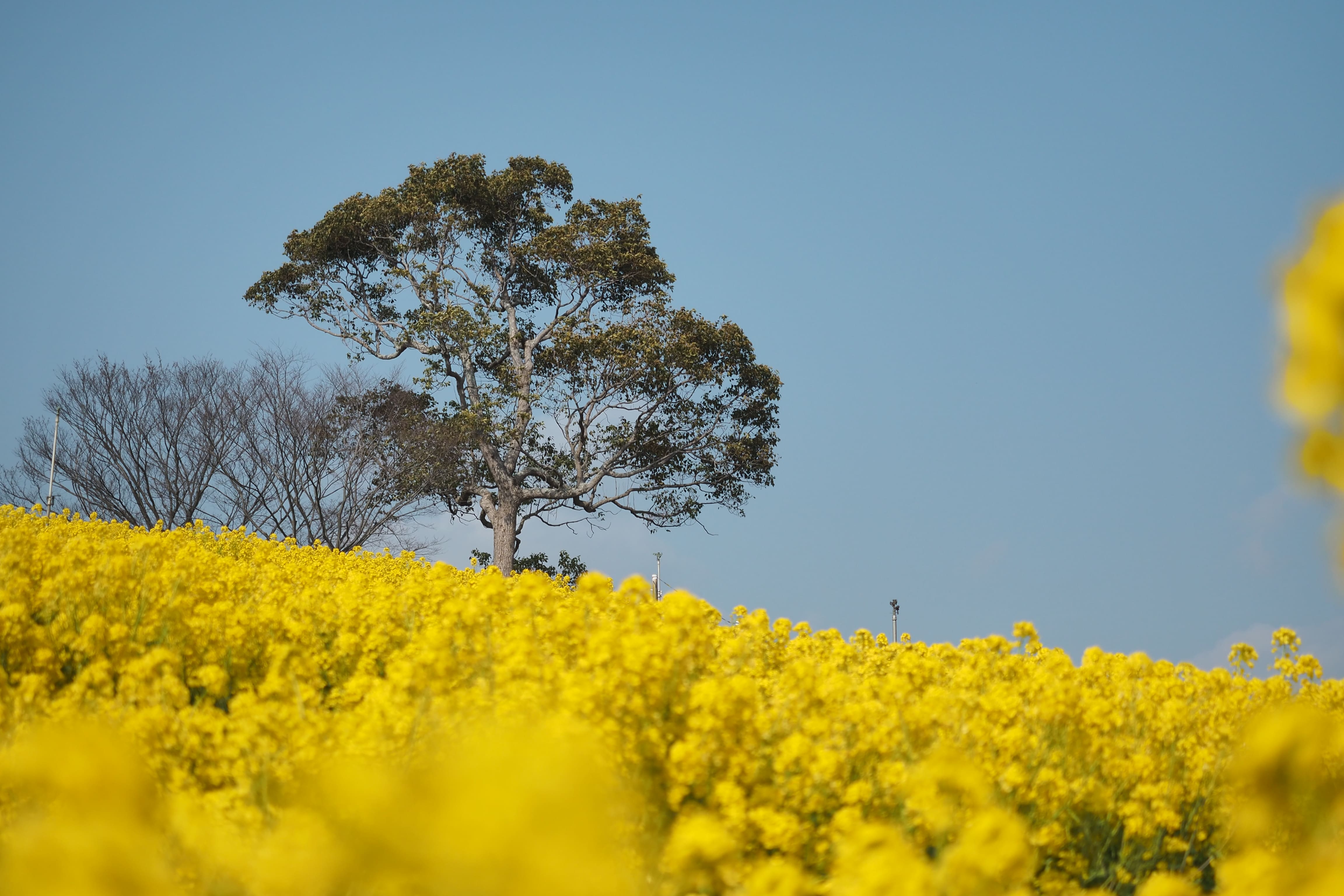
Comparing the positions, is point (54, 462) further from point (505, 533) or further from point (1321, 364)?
point (1321, 364)

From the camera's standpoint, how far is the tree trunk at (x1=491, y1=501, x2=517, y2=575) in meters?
20.5

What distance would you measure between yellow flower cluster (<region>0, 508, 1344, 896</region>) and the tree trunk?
14.6m

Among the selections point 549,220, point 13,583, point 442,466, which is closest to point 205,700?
point 13,583

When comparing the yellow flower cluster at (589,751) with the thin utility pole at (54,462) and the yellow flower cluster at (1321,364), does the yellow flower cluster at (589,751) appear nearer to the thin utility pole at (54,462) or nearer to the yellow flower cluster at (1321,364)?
the yellow flower cluster at (1321,364)

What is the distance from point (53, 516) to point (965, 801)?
34.5ft

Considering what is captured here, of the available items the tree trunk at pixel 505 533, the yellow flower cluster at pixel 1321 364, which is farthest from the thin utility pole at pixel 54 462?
the yellow flower cluster at pixel 1321 364

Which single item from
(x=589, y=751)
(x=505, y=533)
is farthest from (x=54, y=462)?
(x=589, y=751)

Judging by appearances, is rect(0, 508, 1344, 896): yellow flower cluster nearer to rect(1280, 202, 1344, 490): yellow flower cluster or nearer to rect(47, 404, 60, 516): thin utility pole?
rect(1280, 202, 1344, 490): yellow flower cluster

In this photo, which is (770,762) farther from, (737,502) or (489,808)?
(737,502)

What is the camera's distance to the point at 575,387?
67.1 ft

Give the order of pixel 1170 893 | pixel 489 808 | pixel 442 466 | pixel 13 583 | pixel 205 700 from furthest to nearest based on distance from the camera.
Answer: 1. pixel 442 466
2. pixel 13 583
3. pixel 205 700
4. pixel 1170 893
5. pixel 489 808

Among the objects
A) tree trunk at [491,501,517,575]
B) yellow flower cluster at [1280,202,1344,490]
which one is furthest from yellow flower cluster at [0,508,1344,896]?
tree trunk at [491,501,517,575]

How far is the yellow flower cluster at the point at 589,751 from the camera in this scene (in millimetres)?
1533

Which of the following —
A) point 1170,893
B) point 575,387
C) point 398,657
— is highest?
point 575,387
